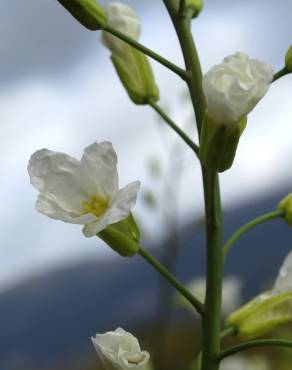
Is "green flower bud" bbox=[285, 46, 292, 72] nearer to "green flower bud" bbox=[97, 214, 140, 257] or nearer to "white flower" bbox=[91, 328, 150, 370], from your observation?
"green flower bud" bbox=[97, 214, 140, 257]

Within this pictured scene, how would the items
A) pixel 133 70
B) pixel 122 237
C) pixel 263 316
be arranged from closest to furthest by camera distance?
pixel 122 237 < pixel 263 316 < pixel 133 70

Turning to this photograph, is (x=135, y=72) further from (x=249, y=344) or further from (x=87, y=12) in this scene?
(x=249, y=344)

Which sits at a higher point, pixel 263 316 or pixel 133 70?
pixel 133 70

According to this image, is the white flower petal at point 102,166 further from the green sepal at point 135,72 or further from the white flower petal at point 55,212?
the green sepal at point 135,72

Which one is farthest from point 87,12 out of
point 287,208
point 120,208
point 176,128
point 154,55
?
point 287,208

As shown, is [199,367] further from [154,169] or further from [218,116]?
[154,169]

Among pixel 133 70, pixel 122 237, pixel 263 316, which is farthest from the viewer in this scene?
pixel 133 70

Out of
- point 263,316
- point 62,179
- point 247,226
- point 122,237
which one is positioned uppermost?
point 62,179
